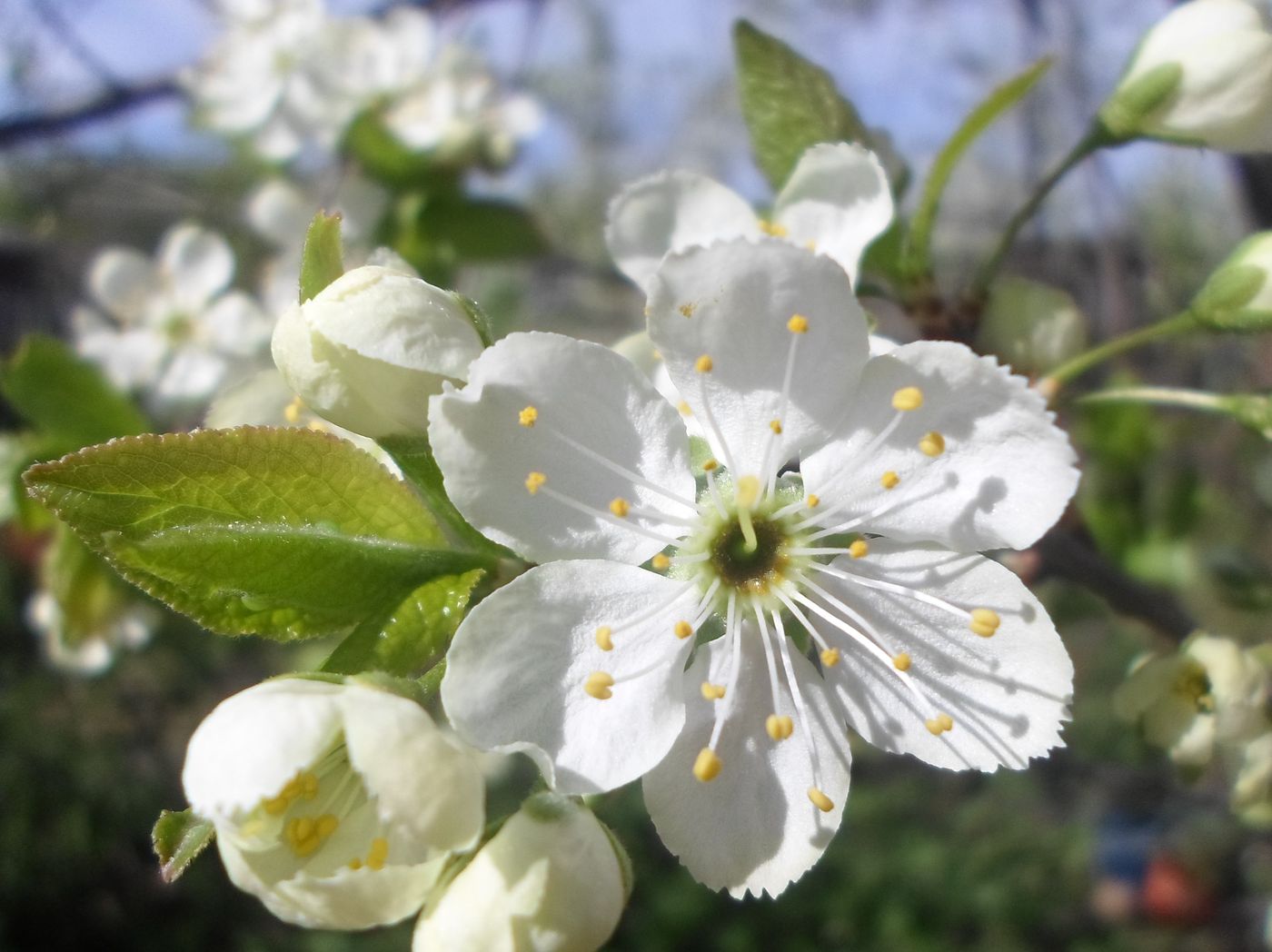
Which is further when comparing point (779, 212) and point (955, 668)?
point (779, 212)

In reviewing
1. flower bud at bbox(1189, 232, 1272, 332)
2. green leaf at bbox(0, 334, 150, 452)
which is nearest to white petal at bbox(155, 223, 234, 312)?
green leaf at bbox(0, 334, 150, 452)

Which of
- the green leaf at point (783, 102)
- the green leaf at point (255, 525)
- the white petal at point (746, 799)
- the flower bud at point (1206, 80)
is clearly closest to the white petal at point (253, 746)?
the green leaf at point (255, 525)

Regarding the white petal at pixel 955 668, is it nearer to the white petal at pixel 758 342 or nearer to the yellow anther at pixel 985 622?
the yellow anther at pixel 985 622

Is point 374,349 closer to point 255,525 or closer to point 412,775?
point 255,525

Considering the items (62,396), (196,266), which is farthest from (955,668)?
(196,266)

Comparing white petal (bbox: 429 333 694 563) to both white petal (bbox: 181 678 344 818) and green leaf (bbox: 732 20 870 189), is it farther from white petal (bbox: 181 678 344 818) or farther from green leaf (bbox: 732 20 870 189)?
green leaf (bbox: 732 20 870 189)

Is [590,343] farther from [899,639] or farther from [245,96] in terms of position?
[245,96]
